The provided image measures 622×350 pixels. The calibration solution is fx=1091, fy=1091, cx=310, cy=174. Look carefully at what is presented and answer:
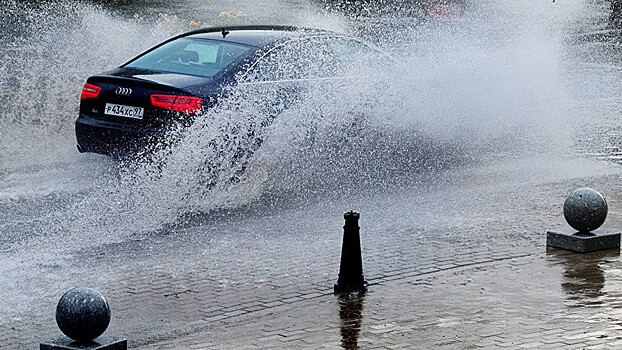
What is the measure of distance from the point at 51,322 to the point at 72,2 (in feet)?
70.4

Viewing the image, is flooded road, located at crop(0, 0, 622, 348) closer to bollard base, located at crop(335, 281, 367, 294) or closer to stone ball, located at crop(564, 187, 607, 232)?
bollard base, located at crop(335, 281, 367, 294)

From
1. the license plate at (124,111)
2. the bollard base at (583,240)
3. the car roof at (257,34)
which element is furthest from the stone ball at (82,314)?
the car roof at (257,34)

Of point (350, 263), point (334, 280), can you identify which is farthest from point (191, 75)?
point (350, 263)

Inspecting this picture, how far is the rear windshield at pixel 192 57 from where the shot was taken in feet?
37.7

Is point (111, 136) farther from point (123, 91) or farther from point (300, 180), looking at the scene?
point (300, 180)

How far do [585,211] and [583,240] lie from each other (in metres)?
0.26

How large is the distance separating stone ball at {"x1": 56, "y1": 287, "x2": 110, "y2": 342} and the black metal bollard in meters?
2.05

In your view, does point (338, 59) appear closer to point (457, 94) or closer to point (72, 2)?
→ point (457, 94)

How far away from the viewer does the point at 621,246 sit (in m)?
9.30

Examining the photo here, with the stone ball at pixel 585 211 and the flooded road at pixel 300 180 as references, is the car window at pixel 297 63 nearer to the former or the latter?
the flooded road at pixel 300 180

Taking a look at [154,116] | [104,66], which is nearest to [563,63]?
[104,66]

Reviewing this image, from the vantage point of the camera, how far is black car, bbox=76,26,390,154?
1088cm

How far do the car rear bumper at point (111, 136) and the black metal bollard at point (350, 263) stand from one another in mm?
3643

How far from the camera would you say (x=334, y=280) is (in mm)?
8000
